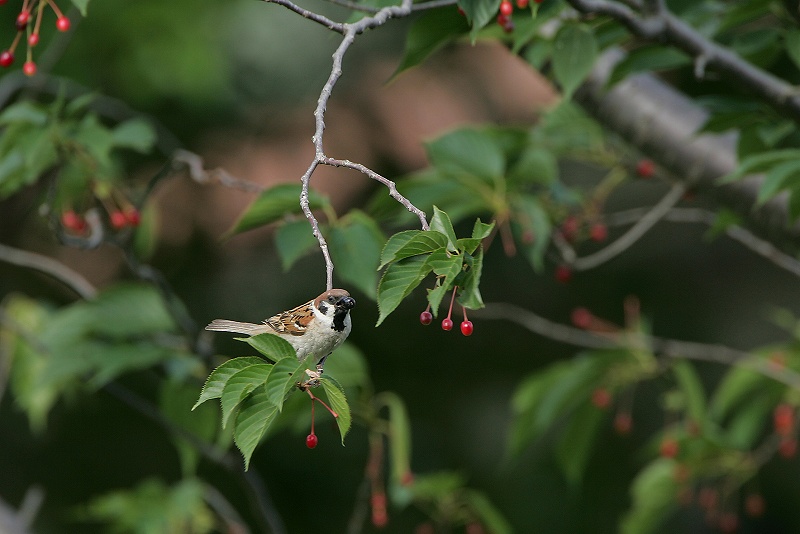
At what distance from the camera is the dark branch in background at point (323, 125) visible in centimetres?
107

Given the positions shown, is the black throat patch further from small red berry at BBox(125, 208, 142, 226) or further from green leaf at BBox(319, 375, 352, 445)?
small red berry at BBox(125, 208, 142, 226)

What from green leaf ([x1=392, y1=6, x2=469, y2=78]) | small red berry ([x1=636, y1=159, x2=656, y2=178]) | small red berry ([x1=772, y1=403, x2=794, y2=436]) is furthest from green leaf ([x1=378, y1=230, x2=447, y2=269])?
small red berry ([x1=772, y1=403, x2=794, y2=436])

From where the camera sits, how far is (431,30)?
182cm

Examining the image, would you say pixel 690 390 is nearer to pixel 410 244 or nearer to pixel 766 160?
pixel 766 160

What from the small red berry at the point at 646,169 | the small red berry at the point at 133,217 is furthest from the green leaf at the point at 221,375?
the small red berry at the point at 646,169

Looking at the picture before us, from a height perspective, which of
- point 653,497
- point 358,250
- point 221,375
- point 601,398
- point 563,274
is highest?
point 221,375

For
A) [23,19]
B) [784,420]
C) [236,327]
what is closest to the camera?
[236,327]

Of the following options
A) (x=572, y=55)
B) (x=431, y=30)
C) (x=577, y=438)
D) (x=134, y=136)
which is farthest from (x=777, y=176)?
(x=134, y=136)

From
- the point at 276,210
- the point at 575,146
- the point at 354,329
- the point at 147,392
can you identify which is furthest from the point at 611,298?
the point at 276,210

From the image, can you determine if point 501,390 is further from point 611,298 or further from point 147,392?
point 147,392

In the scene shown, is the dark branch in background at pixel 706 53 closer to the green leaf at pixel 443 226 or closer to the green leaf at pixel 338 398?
the green leaf at pixel 443 226

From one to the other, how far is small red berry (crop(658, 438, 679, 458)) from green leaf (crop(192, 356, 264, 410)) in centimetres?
182

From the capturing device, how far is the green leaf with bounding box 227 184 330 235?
6.33ft

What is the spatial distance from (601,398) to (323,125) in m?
1.76
